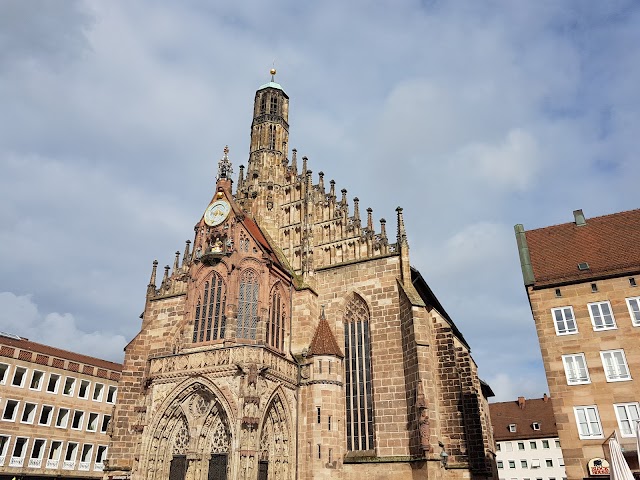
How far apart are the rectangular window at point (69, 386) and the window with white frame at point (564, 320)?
36.4 meters

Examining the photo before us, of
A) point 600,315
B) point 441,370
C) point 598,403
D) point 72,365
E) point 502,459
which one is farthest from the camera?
point 502,459

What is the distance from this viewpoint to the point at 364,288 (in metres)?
26.7

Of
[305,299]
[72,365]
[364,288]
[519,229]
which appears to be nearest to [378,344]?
[364,288]

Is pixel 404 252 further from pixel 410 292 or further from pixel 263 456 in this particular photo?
pixel 263 456

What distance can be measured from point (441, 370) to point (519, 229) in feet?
28.0

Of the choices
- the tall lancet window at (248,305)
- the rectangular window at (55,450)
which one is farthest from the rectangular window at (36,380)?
the tall lancet window at (248,305)

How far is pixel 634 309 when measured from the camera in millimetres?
20812

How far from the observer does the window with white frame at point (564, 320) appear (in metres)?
21.6

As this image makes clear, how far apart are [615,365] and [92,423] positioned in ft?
129

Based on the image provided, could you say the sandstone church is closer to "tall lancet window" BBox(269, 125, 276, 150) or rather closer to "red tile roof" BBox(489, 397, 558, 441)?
"tall lancet window" BBox(269, 125, 276, 150)

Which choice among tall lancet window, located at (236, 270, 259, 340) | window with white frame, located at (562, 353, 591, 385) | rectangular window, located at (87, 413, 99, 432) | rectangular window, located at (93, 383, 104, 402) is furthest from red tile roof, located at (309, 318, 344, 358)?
rectangular window, located at (87, 413, 99, 432)

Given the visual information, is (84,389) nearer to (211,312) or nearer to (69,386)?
(69,386)

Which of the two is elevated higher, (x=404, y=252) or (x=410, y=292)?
(x=404, y=252)

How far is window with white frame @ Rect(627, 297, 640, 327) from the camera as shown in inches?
812
